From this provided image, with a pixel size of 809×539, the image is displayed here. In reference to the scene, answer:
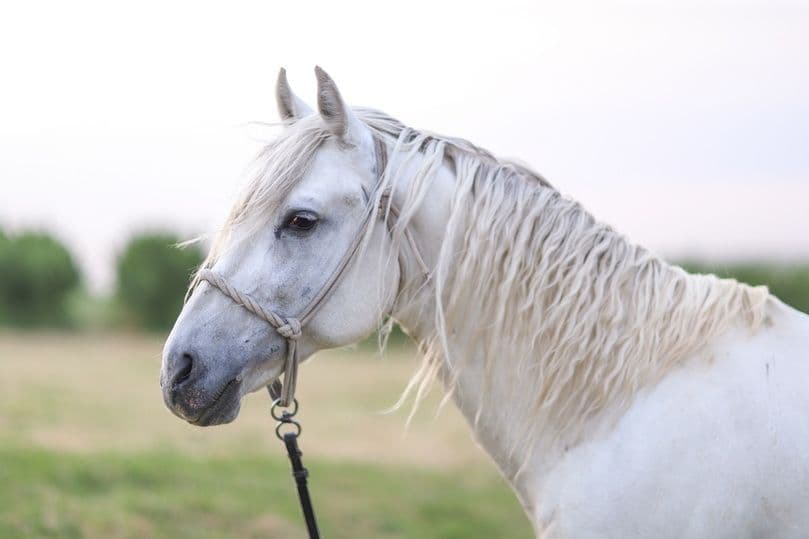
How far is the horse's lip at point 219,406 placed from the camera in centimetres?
245

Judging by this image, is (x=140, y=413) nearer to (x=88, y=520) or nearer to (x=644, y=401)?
(x=88, y=520)

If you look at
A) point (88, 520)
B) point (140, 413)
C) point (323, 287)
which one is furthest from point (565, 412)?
point (140, 413)

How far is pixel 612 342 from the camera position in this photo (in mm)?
2541

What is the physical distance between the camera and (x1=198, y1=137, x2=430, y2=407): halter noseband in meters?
2.43

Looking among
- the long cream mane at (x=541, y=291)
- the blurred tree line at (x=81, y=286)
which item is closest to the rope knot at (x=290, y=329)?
the long cream mane at (x=541, y=291)

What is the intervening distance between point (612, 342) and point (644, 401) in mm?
204

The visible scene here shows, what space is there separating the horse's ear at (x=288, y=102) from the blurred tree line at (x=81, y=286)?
21031 mm

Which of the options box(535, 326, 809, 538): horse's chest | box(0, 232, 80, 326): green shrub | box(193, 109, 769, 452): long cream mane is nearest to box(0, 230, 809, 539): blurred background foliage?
box(193, 109, 769, 452): long cream mane

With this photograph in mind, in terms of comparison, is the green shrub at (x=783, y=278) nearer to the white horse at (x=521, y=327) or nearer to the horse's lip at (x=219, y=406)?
the white horse at (x=521, y=327)

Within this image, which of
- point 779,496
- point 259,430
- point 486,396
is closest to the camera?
point 779,496

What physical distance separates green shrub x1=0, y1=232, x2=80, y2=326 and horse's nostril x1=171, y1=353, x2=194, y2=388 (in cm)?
2358

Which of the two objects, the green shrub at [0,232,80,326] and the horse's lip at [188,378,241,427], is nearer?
the horse's lip at [188,378,241,427]

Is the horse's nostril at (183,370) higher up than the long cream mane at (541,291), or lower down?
lower down

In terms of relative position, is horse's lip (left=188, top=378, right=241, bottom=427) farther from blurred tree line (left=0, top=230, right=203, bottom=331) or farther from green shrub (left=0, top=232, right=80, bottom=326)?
green shrub (left=0, top=232, right=80, bottom=326)
